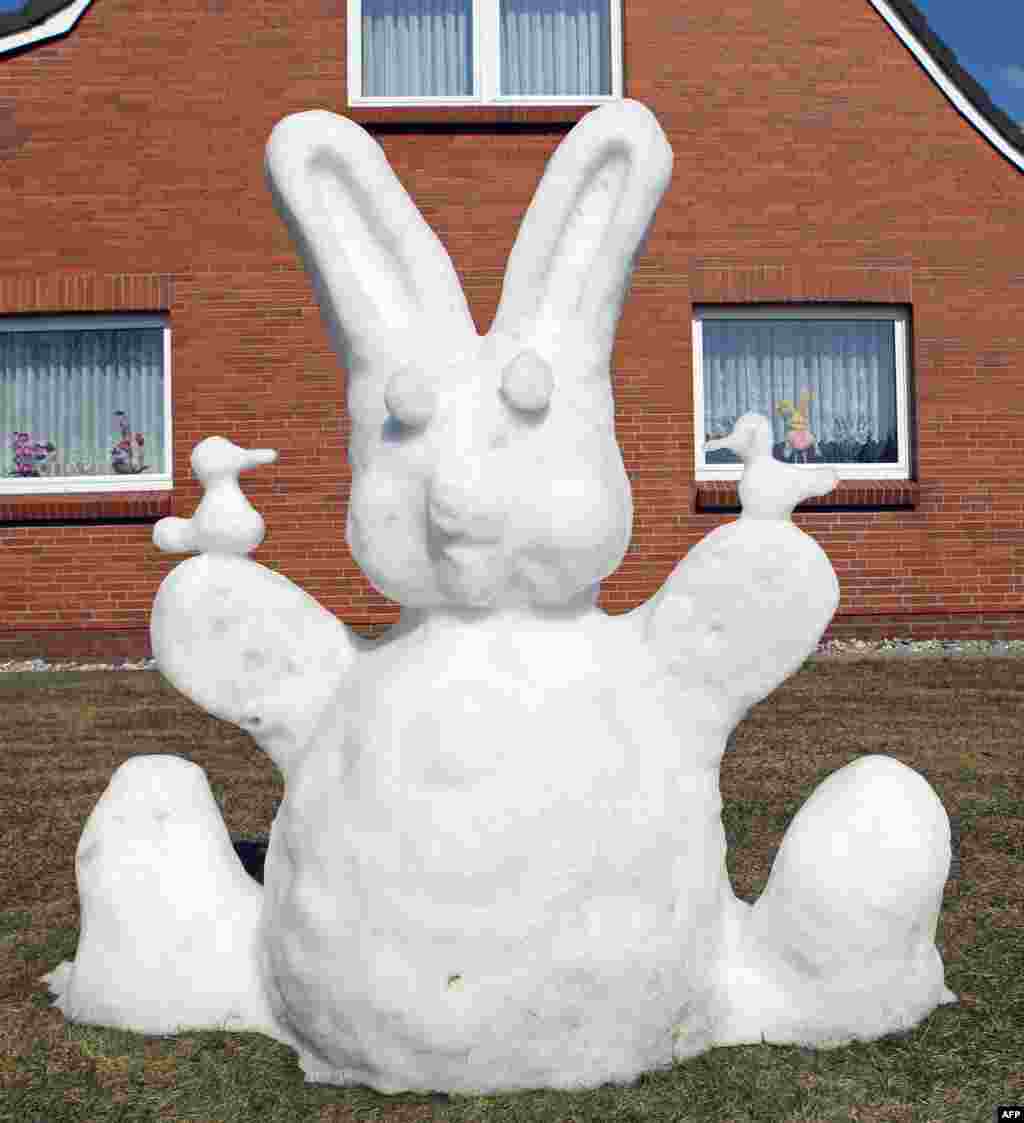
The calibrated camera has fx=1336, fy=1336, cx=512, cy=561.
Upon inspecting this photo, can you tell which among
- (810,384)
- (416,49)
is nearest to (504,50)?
(416,49)

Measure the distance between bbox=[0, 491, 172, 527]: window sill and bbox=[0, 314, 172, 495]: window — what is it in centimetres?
44

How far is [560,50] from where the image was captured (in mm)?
9719

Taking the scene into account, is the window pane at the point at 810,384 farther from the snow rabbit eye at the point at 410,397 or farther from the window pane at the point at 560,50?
the snow rabbit eye at the point at 410,397

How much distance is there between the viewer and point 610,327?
2564mm

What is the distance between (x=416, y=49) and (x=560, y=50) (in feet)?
3.44

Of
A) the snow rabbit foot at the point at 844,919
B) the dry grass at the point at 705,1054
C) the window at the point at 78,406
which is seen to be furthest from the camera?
the window at the point at 78,406

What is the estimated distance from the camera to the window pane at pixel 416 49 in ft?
31.9

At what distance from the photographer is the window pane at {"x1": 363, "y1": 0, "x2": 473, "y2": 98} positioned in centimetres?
971

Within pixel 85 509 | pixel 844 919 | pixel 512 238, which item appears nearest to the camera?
pixel 844 919

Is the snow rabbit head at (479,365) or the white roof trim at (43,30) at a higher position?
the white roof trim at (43,30)

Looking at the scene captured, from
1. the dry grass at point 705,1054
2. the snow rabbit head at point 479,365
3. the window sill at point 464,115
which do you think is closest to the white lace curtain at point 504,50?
the window sill at point 464,115

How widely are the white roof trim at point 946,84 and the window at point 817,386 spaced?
4.69 ft

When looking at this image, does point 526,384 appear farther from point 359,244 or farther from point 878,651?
point 878,651

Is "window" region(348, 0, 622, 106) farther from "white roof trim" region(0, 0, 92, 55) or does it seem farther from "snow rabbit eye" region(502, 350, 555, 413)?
"snow rabbit eye" region(502, 350, 555, 413)
